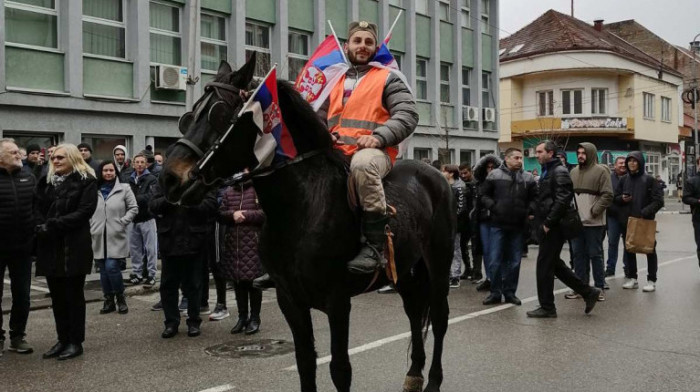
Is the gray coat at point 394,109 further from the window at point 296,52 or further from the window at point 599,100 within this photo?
the window at point 599,100

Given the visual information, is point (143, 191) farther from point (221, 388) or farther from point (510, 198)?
point (221, 388)

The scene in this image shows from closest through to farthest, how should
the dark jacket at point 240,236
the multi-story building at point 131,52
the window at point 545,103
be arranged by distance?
the dark jacket at point 240,236 < the multi-story building at point 131,52 < the window at point 545,103

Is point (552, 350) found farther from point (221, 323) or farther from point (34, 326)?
point (34, 326)

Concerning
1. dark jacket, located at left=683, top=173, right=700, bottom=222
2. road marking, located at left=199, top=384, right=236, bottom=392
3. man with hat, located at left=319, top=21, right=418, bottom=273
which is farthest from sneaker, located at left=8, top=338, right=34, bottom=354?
dark jacket, located at left=683, top=173, right=700, bottom=222

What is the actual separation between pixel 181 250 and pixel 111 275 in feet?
7.20

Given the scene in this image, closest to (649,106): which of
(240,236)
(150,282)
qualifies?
(150,282)

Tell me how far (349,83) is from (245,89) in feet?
3.49

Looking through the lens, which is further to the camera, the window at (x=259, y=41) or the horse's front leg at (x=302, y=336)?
the window at (x=259, y=41)

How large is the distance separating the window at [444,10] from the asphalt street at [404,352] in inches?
897

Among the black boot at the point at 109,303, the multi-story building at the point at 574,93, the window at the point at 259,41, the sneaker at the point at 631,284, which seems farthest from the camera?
the multi-story building at the point at 574,93

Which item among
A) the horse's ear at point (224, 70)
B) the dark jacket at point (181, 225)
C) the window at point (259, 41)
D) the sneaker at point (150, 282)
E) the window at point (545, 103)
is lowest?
the sneaker at point (150, 282)

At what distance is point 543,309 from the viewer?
29.4ft

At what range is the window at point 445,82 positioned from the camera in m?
31.0

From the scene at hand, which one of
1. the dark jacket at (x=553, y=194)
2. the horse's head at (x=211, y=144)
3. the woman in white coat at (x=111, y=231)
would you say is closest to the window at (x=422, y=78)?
the dark jacket at (x=553, y=194)
